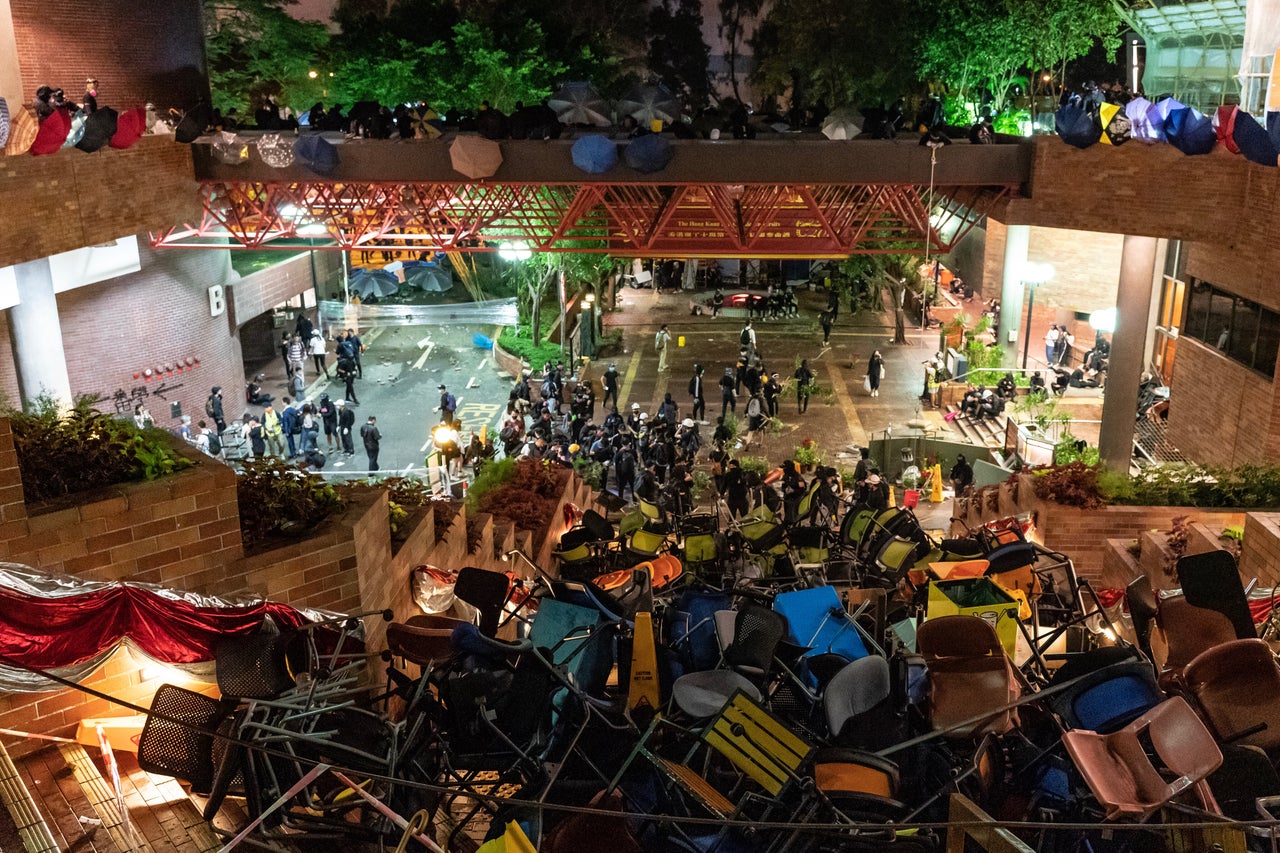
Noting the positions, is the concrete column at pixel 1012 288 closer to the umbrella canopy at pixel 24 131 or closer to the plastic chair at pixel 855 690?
the umbrella canopy at pixel 24 131

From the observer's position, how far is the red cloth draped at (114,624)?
24.4 ft

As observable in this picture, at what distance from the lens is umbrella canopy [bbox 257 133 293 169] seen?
58.1 ft

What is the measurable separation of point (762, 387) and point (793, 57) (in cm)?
1693

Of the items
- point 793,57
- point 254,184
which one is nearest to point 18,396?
point 254,184

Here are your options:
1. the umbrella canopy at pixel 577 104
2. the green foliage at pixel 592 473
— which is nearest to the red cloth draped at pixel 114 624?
the umbrella canopy at pixel 577 104

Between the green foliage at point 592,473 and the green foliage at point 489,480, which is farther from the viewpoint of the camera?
the green foliage at point 592,473

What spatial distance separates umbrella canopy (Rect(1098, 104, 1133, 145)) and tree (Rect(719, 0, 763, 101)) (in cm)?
3670

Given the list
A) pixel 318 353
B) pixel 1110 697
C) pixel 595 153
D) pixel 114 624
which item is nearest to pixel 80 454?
pixel 114 624

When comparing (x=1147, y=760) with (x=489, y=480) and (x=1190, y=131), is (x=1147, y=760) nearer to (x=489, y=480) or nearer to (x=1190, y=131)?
(x=489, y=480)

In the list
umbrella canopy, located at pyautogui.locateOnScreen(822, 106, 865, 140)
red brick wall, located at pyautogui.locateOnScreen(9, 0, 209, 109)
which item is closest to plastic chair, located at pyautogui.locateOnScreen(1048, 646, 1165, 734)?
umbrella canopy, located at pyautogui.locateOnScreen(822, 106, 865, 140)

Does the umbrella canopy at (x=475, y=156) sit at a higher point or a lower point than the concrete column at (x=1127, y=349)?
higher

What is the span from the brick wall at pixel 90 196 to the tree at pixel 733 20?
36845 mm

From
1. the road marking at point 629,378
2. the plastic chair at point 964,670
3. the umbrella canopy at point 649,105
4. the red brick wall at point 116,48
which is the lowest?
the road marking at point 629,378

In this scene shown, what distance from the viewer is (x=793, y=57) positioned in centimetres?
3778
